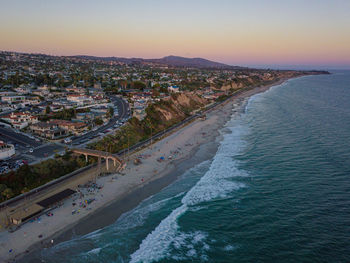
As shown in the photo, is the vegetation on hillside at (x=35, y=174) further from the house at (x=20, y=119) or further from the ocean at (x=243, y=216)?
the house at (x=20, y=119)

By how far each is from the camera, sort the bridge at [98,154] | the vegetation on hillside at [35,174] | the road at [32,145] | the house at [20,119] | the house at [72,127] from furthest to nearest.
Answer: the house at [20,119], the house at [72,127], the bridge at [98,154], the road at [32,145], the vegetation on hillside at [35,174]

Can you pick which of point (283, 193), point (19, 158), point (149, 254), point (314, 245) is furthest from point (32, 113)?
point (314, 245)

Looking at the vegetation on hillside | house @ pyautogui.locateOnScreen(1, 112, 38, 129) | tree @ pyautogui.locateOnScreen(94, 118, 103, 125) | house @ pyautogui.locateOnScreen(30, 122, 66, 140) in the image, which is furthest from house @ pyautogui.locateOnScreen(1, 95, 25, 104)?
the vegetation on hillside

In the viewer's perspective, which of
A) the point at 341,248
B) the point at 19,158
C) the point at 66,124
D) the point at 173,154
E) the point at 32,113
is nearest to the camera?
the point at 341,248

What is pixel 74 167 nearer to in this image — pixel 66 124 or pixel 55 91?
pixel 66 124

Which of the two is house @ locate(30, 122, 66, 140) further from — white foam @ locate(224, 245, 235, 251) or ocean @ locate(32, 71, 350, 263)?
white foam @ locate(224, 245, 235, 251)

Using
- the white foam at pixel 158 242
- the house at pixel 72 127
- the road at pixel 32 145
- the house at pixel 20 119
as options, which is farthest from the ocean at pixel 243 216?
the house at pixel 20 119
